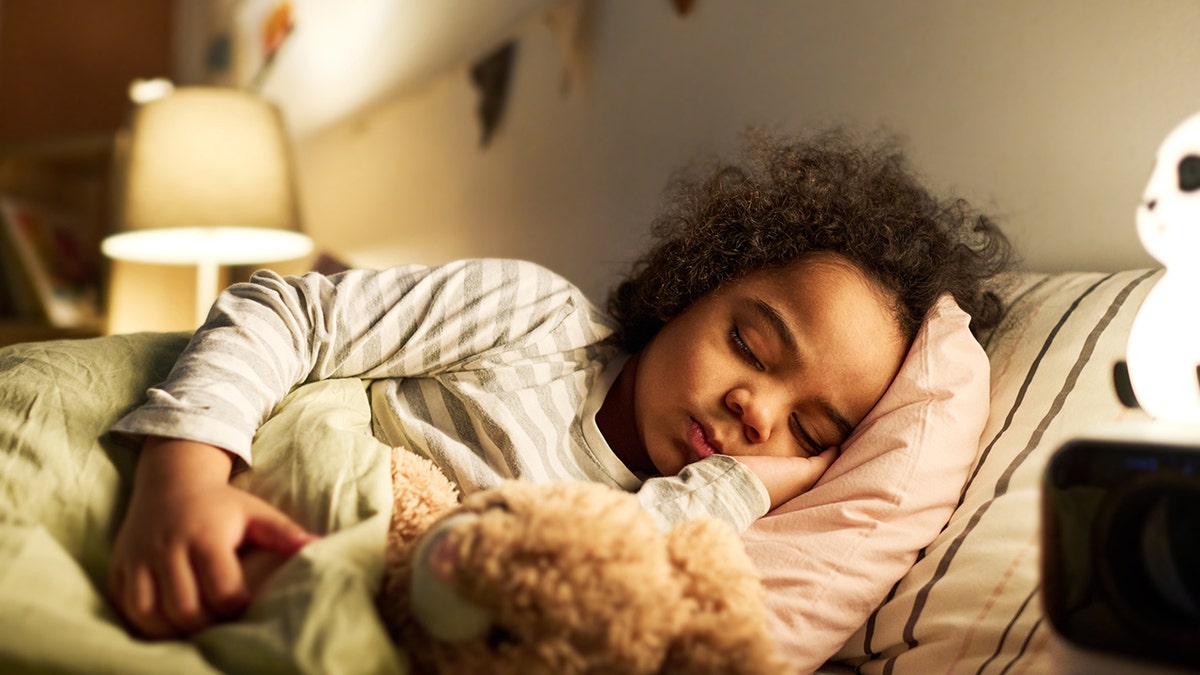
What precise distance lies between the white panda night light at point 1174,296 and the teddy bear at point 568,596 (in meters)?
0.32

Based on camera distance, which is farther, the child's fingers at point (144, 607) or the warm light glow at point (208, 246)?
the warm light glow at point (208, 246)

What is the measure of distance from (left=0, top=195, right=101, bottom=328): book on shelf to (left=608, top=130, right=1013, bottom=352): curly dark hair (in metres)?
2.48

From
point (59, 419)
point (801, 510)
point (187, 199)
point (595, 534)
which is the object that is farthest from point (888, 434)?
point (187, 199)

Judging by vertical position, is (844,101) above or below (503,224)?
above

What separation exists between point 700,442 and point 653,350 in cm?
14

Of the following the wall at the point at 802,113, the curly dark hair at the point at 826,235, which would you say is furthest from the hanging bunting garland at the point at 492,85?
the curly dark hair at the point at 826,235

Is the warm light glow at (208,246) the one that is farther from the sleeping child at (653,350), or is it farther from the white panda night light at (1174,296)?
the white panda night light at (1174,296)

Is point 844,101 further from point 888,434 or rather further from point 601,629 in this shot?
point 601,629

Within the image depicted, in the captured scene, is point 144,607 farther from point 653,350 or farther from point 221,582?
point 653,350

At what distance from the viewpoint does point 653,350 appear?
3.26 ft

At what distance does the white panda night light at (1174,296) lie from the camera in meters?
0.58

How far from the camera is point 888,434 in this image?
847 mm

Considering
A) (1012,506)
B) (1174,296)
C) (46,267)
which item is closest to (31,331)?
(46,267)

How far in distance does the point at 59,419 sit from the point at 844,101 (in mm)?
1063
